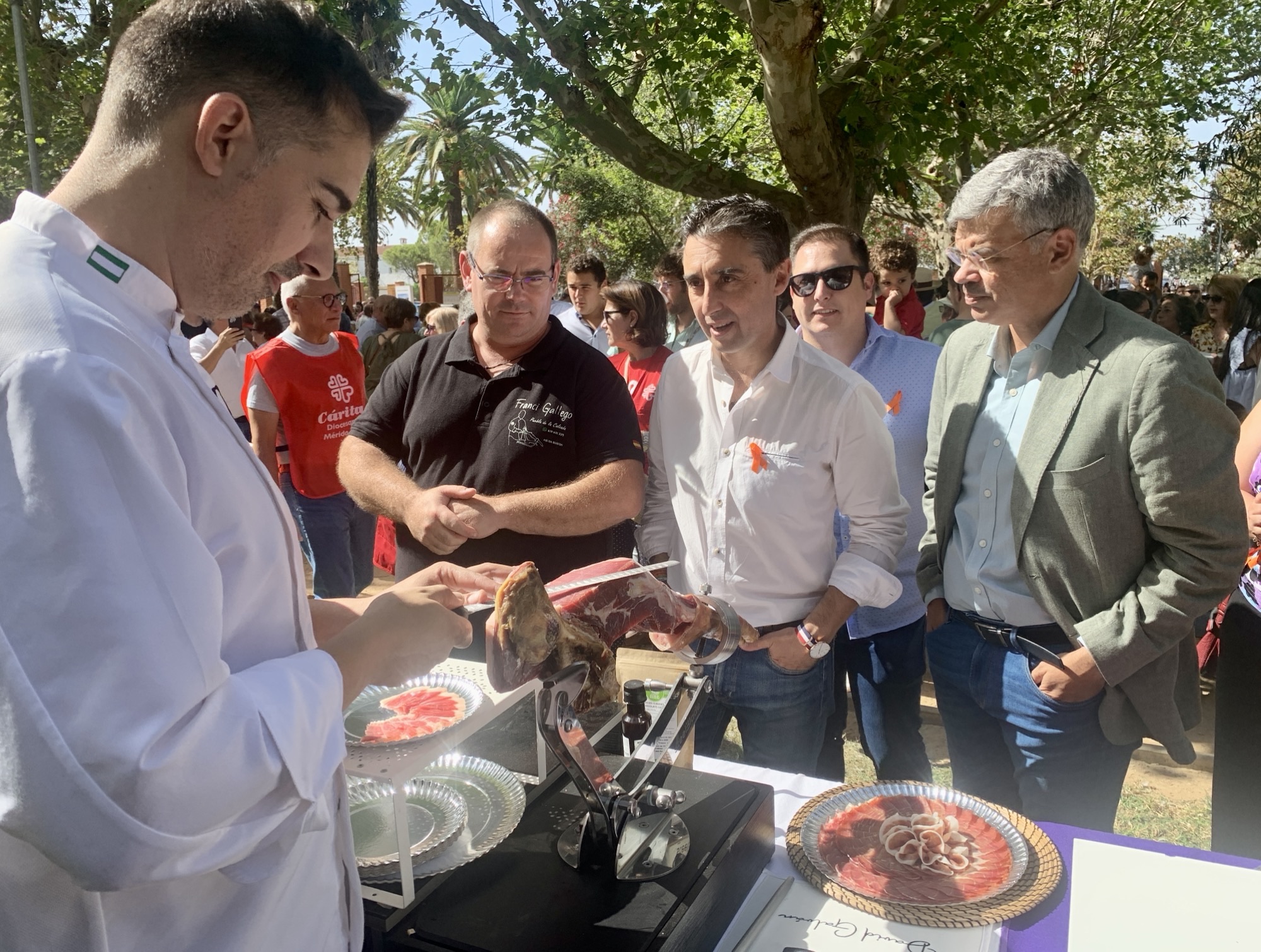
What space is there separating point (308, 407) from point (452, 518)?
2873mm

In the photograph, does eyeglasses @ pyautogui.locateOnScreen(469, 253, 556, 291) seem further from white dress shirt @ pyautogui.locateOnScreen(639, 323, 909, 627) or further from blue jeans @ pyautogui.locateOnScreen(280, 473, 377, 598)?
blue jeans @ pyautogui.locateOnScreen(280, 473, 377, 598)

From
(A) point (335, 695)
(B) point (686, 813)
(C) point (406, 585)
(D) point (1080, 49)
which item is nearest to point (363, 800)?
(C) point (406, 585)

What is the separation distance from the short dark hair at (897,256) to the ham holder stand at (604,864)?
4310 millimetres

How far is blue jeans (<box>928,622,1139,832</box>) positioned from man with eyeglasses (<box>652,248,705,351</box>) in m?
3.18

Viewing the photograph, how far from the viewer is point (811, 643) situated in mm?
2371

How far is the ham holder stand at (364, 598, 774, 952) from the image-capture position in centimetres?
124

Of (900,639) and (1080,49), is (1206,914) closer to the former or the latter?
(900,639)

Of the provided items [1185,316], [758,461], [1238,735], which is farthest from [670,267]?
[1185,316]

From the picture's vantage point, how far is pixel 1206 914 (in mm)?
1438

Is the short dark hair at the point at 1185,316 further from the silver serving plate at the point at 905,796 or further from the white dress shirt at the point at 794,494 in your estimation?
the silver serving plate at the point at 905,796

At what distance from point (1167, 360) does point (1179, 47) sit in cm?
1281

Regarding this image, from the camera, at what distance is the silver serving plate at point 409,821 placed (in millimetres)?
1382

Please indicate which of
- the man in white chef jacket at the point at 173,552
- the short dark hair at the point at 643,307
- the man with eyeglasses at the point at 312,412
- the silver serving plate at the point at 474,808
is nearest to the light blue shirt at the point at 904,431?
the silver serving plate at the point at 474,808

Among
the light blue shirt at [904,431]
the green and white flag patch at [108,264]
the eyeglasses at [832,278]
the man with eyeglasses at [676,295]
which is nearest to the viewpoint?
the green and white flag patch at [108,264]
